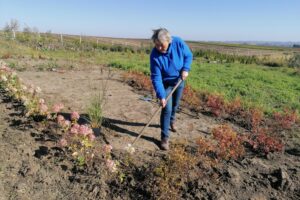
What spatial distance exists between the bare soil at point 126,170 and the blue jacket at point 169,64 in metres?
0.91

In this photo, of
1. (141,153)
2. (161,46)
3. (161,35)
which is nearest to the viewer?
(161,35)

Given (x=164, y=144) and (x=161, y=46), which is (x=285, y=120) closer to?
(x=164, y=144)

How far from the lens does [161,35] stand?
3834mm

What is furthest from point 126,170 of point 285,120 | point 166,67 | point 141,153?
point 285,120

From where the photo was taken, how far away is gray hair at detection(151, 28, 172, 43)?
3.83 m

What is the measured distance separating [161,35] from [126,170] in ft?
5.59

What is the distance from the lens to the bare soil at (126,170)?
3.22 meters

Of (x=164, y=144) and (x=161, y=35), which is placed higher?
(x=161, y=35)

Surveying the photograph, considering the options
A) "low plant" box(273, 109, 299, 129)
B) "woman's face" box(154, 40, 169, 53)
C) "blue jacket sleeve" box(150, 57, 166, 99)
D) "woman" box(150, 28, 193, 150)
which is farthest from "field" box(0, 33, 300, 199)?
"woman's face" box(154, 40, 169, 53)

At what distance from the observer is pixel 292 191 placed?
336 cm

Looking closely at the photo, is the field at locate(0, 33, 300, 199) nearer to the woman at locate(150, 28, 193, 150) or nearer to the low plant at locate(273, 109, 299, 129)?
the low plant at locate(273, 109, 299, 129)

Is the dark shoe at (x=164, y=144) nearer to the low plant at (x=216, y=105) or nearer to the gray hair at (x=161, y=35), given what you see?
the gray hair at (x=161, y=35)

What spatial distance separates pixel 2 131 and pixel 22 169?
44.1 inches

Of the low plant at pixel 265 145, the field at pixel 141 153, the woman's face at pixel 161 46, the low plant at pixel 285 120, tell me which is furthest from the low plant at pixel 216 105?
the woman's face at pixel 161 46
